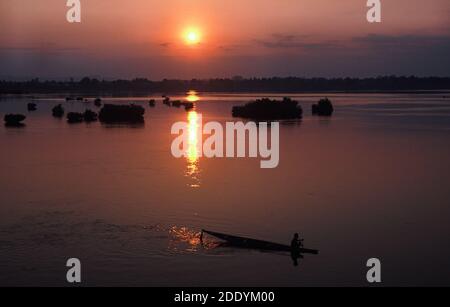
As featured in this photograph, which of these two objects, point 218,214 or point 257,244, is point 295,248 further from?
point 218,214

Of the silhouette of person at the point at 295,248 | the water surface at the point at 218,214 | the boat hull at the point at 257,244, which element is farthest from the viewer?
the boat hull at the point at 257,244

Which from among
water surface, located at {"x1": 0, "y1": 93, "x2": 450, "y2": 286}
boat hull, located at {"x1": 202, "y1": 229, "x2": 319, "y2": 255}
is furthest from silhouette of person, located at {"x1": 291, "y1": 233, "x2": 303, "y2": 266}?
water surface, located at {"x1": 0, "y1": 93, "x2": 450, "y2": 286}

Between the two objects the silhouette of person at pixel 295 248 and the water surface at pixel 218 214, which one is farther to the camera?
the silhouette of person at pixel 295 248

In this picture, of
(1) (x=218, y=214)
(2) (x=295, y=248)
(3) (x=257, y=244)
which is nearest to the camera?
(2) (x=295, y=248)

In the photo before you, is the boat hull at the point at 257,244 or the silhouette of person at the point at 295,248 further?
the boat hull at the point at 257,244

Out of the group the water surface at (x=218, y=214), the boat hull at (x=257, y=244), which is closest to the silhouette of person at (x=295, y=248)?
the boat hull at (x=257, y=244)

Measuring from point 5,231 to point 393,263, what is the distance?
1628 centimetres

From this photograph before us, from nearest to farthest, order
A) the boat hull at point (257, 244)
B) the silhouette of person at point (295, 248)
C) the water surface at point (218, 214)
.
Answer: the water surface at point (218, 214), the silhouette of person at point (295, 248), the boat hull at point (257, 244)

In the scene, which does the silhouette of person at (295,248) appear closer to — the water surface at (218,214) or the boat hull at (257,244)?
the boat hull at (257,244)

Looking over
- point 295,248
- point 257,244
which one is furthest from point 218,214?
point 295,248

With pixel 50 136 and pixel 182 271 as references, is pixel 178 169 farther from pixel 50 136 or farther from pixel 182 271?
pixel 50 136

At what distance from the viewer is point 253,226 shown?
2686cm

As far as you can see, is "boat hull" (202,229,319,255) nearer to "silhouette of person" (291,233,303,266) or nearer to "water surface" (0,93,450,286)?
"silhouette of person" (291,233,303,266)
